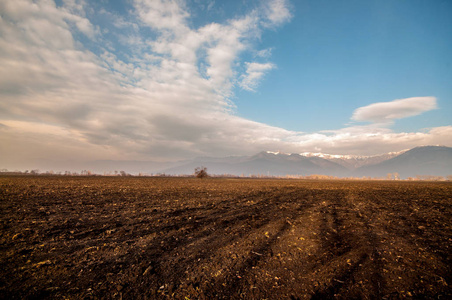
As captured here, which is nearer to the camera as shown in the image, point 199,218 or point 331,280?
point 331,280

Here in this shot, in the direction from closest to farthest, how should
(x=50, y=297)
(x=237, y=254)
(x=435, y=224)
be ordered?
(x=50, y=297)
(x=237, y=254)
(x=435, y=224)

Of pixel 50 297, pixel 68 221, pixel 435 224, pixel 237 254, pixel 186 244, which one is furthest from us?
pixel 68 221

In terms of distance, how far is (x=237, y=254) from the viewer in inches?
244

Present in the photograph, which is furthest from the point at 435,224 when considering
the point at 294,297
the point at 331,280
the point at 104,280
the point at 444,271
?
the point at 104,280

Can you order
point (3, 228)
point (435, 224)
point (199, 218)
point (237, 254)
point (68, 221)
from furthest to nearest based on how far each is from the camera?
point (199, 218) < point (68, 221) < point (435, 224) < point (3, 228) < point (237, 254)

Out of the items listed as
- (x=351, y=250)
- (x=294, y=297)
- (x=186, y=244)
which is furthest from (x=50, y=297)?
(x=351, y=250)

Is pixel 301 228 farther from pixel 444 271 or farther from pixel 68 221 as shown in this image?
pixel 68 221

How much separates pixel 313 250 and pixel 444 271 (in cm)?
314

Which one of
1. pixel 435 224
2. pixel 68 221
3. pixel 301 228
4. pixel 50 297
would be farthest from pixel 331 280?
pixel 68 221

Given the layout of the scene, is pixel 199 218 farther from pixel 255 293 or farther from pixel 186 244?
pixel 255 293

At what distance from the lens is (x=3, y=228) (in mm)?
8477

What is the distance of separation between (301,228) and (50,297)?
8.87 metres

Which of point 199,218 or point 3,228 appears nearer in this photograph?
point 3,228

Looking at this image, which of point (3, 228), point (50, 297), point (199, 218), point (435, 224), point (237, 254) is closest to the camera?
point (50, 297)
